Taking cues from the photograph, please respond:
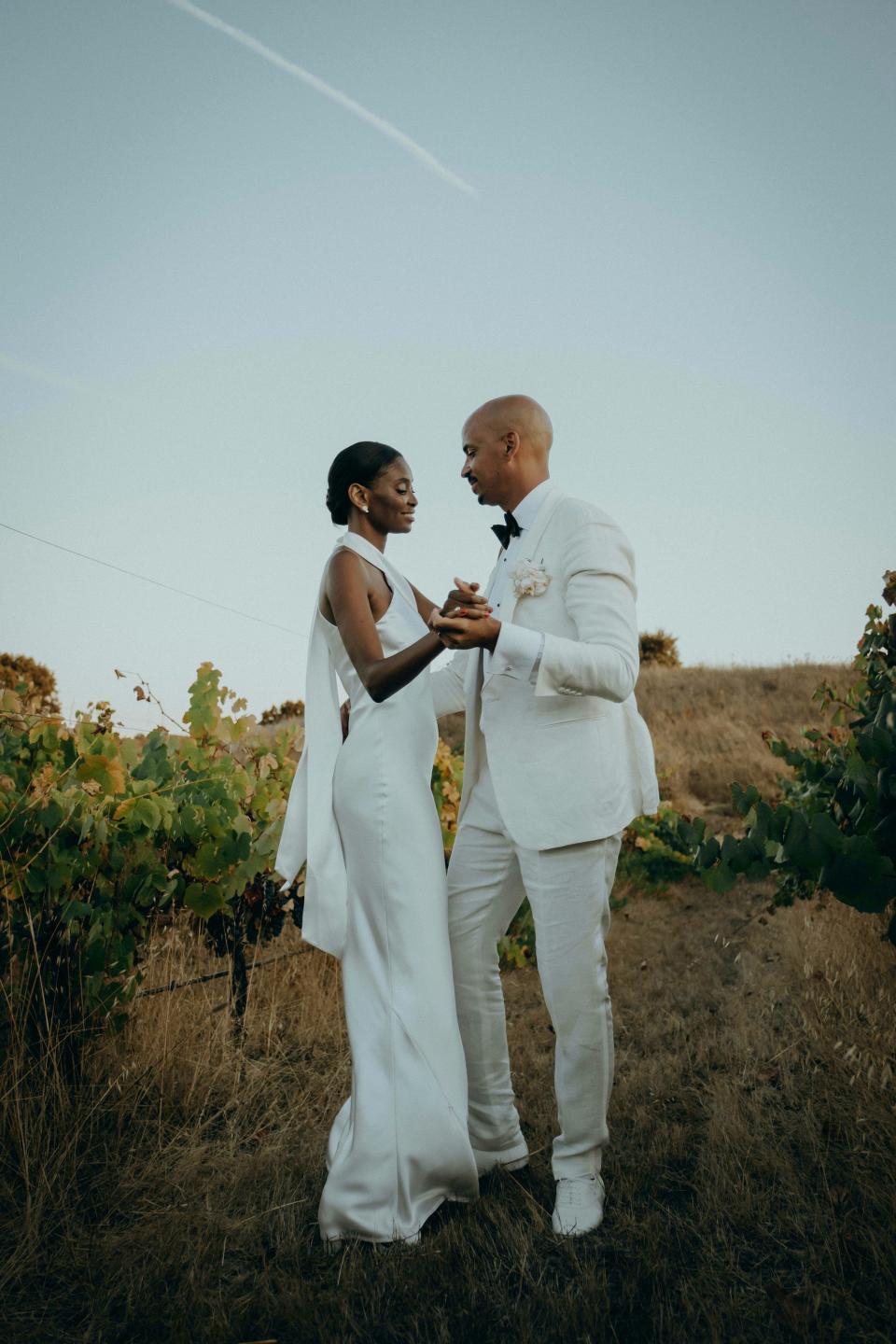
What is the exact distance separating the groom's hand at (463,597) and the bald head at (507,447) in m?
0.67

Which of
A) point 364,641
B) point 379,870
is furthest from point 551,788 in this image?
point 364,641

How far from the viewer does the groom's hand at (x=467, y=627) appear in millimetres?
2711

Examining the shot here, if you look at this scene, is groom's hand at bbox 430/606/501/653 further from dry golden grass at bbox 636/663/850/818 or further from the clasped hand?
dry golden grass at bbox 636/663/850/818

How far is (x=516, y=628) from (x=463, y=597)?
187 millimetres

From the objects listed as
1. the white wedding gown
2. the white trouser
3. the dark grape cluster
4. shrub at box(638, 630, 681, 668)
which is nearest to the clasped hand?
the white wedding gown

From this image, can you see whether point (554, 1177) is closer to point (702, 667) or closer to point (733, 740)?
point (733, 740)

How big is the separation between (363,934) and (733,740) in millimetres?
11969

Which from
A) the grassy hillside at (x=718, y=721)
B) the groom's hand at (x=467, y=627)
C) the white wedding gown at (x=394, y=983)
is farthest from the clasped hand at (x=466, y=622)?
the grassy hillside at (x=718, y=721)

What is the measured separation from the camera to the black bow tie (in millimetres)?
3256

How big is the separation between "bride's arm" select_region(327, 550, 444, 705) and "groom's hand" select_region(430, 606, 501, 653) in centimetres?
10

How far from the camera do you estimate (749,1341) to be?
221cm

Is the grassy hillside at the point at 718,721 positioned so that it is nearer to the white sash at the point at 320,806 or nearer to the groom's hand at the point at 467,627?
the white sash at the point at 320,806

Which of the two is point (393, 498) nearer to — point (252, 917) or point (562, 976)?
point (562, 976)

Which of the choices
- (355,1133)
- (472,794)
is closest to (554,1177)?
(355,1133)
